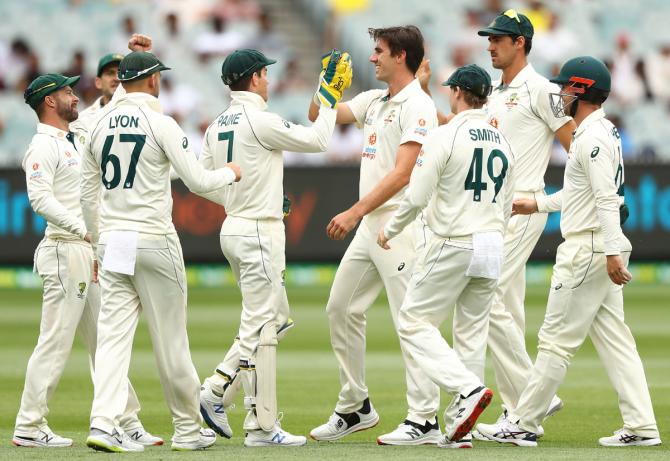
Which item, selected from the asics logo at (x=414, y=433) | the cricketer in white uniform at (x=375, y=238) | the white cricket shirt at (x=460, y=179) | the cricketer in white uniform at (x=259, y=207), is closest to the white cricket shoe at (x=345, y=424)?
the cricketer in white uniform at (x=375, y=238)

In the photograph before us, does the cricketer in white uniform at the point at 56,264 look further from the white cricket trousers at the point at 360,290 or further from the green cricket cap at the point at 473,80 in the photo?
the green cricket cap at the point at 473,80

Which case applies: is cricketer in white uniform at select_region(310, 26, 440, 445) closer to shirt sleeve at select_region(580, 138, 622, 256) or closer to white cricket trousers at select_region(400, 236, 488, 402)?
white cricket trousers at select_region(400, 236, 488, 402)

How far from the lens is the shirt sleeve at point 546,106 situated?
26.5 feet

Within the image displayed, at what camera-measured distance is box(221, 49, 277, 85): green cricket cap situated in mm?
7523

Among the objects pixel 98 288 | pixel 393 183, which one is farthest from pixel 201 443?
pixel 393 183

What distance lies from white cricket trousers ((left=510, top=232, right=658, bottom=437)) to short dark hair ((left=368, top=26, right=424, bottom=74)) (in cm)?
140

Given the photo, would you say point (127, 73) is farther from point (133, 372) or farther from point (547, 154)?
point (133, 372)

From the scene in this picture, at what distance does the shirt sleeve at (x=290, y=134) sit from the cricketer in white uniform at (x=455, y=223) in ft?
2.02

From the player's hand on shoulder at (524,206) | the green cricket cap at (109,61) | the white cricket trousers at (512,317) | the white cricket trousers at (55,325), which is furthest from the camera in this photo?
the green cricket cap at (109,61)

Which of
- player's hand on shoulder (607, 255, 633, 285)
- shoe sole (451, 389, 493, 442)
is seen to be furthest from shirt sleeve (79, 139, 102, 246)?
player's hand on shoulder (607, 255, 633, 285)

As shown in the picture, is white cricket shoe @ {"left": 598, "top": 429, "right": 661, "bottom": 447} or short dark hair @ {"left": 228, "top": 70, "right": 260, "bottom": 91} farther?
short dark hair @ {"left": 228, "top": 70, "right": 260, "bottom": 91}

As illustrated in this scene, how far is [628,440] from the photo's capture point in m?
7.33

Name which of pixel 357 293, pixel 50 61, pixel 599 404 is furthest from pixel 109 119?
pixel 50 61

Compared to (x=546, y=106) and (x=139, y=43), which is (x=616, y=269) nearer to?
(x=546, y=106)
